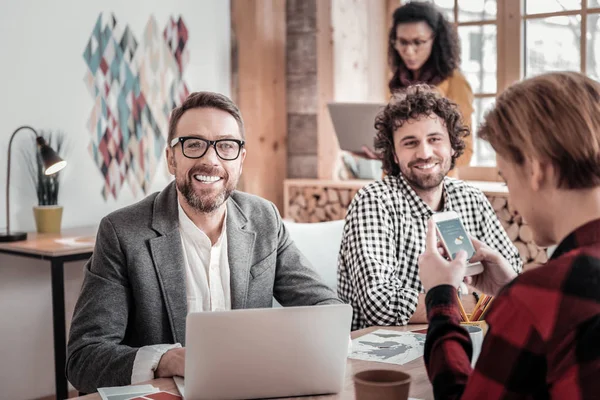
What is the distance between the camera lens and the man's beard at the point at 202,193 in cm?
197

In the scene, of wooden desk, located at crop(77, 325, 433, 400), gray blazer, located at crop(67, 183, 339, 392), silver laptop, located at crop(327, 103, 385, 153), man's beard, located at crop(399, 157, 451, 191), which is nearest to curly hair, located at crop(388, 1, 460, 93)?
silver laptop, located at crop(327, 103, 385, 153)

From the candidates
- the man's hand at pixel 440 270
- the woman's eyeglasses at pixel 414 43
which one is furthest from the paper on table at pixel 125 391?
the woman's eyeglasses at pixel 414 43

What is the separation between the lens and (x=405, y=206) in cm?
243

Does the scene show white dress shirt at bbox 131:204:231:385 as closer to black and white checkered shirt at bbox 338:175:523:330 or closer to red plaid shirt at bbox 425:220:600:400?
black and white checkered shirt at bbox 338:175:523:330

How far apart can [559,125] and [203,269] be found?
1.14 meters

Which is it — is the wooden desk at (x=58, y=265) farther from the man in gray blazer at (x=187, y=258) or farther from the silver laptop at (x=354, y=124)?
the silver laptop at (x=354, y=124)

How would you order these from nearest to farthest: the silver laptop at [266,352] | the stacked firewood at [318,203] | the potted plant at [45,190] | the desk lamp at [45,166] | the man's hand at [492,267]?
1. the silver laptop at [266,352]
2. the man's hand at [492,267]
3. the desk lamp at [45,166]
4. the potted plant at [45,190]
5. the stacked firewood at [318,203]

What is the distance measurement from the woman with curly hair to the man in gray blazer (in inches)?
73.1

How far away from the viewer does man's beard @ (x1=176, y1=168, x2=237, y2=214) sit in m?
1.97

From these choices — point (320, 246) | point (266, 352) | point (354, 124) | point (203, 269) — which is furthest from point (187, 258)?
point (354, 124)

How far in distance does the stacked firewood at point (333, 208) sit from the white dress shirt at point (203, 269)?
211 centimetres

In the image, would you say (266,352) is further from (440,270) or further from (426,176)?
(426,176)

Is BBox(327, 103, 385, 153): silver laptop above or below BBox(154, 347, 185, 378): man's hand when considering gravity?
above

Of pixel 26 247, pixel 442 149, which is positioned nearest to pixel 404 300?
pixel 442 149
